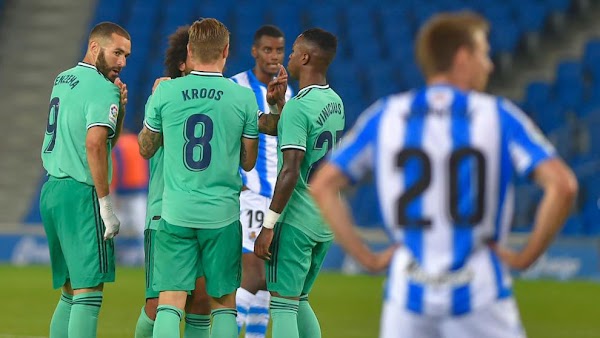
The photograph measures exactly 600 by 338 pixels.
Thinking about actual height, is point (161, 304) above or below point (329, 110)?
below

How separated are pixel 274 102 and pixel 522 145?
303 centimetres

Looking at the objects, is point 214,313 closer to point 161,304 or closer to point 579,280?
point 161,304

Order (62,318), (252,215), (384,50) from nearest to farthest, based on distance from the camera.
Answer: (62,318), (252,215), (384,50)

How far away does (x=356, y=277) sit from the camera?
16.8 meters

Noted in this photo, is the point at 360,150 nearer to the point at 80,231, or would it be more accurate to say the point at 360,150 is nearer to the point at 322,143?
the point at 322,143

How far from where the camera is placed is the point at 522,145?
4227mm

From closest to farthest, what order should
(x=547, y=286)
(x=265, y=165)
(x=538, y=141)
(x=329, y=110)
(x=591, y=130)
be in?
(x=538, y=141), (x=329, y=110), (x=265, y=165), (x=547, y=286), (x=591, y=130)

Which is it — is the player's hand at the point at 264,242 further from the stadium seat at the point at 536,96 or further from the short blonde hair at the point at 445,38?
the stadium seat at the point at 536,96

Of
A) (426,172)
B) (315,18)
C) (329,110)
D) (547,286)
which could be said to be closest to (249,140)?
(329,110)

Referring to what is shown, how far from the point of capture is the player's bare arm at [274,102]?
6926mm

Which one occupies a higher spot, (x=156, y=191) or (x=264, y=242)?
(x=156, y=191)

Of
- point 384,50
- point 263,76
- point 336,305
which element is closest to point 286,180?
point 263,76

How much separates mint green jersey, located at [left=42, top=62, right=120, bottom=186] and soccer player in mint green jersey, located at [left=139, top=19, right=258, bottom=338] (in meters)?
0.41

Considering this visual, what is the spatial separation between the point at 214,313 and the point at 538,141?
120 inches
